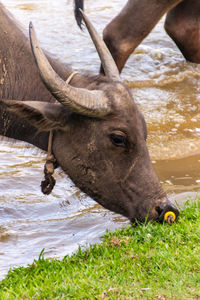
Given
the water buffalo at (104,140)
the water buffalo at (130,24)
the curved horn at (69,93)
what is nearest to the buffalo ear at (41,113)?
the water buffalo at (104,140)

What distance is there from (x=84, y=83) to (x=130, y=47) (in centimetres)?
248

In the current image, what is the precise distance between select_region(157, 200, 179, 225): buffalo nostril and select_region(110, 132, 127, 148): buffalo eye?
0.58 meters

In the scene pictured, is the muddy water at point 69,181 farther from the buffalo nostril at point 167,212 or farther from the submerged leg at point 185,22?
the submerged leg at point 185,22

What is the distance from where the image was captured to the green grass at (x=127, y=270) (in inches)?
149

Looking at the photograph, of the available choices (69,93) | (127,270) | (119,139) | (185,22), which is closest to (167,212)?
(119,139)

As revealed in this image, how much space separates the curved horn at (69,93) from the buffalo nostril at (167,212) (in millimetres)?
880

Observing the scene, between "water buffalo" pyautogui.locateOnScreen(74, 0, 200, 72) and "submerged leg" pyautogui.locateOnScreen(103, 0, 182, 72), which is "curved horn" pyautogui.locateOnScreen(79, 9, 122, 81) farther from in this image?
"submerged leg" pyautogui.locateOnScreen(103, 0, 182, 72)

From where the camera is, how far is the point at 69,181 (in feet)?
18.1

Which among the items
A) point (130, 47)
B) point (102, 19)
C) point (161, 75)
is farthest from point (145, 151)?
point (102, 19)

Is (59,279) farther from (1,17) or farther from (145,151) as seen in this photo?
(1,17)

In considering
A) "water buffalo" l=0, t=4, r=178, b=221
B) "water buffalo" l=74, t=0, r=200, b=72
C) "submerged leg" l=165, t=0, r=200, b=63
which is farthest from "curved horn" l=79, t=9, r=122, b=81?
"submerged leg" l=165, t=0, r=200, b=63

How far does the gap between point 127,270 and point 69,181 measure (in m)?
1.55

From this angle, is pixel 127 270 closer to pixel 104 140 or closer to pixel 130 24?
pixel 104 140

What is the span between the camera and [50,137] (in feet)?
16.0
